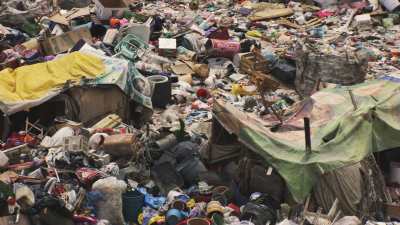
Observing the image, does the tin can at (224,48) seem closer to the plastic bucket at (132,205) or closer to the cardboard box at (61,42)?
the cardboard box at (61,42)

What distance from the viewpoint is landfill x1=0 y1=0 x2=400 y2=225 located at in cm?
779

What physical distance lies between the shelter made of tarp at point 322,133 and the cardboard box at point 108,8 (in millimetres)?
9751

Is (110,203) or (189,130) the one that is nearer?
(110,203)

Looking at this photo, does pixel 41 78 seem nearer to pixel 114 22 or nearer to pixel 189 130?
pixel 189 130

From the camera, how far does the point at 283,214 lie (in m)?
7.78

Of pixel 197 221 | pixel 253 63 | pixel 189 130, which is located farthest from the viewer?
pixel 253 63

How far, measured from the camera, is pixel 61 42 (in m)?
14.6

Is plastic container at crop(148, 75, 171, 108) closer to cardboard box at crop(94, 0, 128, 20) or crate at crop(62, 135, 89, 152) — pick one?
crate at crop(62, 135, 89, 152)

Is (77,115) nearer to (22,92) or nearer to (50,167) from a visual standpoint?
(22,92)

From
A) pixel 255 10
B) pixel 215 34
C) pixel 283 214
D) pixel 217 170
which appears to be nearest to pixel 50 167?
pixel 217 170

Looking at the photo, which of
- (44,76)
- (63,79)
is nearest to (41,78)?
(44,76)

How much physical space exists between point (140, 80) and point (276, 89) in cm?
373

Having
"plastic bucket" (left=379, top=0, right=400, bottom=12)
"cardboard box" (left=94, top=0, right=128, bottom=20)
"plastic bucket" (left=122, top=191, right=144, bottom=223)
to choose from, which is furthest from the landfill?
"plastic bucket" (left=379, top=0, right=400, bottom=12)

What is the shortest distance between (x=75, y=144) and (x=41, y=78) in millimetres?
1939
